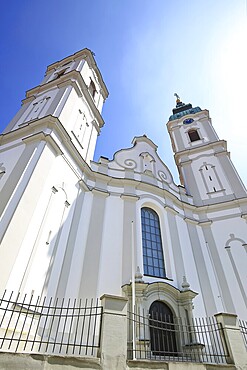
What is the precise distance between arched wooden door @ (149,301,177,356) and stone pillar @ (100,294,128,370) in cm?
400

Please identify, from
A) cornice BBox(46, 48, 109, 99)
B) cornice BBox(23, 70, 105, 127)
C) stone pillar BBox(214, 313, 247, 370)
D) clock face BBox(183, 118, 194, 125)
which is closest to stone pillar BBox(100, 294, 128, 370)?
stone pillar BBox(214, 313, 247, 370)

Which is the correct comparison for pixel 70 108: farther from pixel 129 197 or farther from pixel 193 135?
pixel 193 135

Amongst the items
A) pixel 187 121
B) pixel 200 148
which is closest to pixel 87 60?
pixel 187 121

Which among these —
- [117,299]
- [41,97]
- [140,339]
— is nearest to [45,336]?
[140,339]

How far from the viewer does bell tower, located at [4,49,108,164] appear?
44.5 feet

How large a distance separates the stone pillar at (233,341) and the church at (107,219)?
3.33 meters

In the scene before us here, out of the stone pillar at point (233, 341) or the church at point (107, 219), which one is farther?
the church at point (107, 219)

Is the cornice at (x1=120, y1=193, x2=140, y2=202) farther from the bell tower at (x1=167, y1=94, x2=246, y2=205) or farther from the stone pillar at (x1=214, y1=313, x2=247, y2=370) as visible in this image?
the stone pillar at (x1=214, y1=313, x2=247, y2=370)

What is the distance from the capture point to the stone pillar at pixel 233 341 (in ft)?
19.3

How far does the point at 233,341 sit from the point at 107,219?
7.18 m

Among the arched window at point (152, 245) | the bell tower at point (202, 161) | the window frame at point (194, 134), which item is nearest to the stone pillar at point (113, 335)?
the arched window at point (152, 245)

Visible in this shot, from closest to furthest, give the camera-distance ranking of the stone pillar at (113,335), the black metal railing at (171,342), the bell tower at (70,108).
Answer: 1. the stone pillar at (113,335)
2. the black metal railing at (171,342)
3. the bell tower at (70,108)

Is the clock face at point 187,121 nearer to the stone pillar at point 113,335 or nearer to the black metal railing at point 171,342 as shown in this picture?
the black metal railing at point 171,342

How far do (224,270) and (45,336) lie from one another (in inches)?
354
